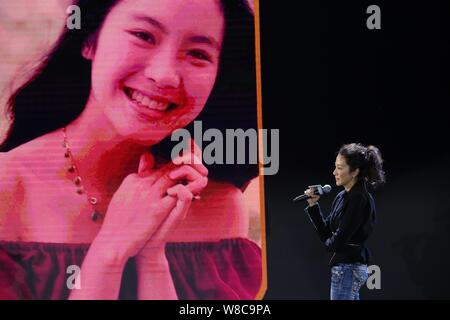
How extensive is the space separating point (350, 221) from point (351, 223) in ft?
0.04

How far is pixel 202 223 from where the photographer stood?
4293mm

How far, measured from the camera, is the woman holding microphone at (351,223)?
3434 millimetres

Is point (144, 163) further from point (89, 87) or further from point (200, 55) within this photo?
point (200, 55)

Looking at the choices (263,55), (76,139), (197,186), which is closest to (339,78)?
(263,55)

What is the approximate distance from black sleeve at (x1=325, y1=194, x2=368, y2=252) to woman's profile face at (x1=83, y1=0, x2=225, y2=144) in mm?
1308

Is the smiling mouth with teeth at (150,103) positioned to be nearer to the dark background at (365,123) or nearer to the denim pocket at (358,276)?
the dark background at (365,123)

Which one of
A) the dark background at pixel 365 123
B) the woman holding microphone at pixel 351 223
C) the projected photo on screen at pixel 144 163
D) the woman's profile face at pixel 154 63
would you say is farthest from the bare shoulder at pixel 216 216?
the woman holding microphone at pixel 351 223

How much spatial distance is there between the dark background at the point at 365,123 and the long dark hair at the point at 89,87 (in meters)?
0.13

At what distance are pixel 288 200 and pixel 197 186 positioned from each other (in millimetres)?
601

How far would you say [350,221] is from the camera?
348cm

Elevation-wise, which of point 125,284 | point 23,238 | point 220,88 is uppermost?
point 220,88

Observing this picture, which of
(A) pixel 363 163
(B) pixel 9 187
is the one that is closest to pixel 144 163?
(B) pixel 9 187

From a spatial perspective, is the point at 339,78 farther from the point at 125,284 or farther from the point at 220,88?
the point at 125,284

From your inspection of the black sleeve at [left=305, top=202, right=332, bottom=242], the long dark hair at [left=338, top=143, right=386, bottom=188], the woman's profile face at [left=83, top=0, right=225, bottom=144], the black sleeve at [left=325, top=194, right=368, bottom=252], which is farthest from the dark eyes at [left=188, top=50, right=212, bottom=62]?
the black sleeve at [left=325, top=194, right=368, bottom=252]
